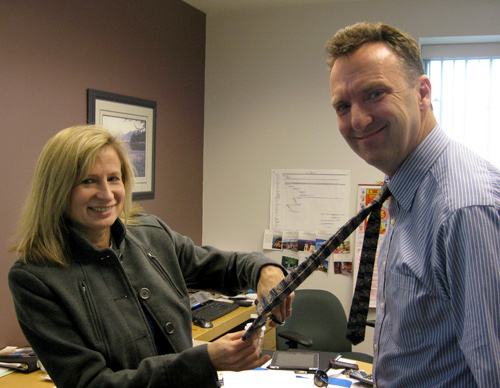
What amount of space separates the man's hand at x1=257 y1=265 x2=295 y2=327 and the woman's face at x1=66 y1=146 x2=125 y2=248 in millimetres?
530

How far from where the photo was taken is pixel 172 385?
133 centimetres

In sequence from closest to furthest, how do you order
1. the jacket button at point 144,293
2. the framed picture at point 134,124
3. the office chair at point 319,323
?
1. the jacket button at point 144,293
2. the framed picture at point 134,124
3. the office chair at point 319,323

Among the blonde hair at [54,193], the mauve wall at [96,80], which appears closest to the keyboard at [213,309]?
the mauve wall at [96,80]

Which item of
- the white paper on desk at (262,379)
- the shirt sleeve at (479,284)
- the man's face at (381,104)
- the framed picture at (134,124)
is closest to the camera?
the shirt sleeve at (479,284)

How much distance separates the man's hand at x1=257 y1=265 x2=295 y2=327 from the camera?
1.45 m

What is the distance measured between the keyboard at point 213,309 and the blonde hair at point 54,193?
1757 mm

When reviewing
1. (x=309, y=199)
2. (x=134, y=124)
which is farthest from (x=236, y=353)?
(x=309, y=199)

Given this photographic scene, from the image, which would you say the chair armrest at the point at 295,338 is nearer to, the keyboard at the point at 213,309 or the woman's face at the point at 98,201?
the keyboard at the point at 213,309

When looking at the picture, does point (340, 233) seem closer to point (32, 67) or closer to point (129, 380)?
point (129, 380)

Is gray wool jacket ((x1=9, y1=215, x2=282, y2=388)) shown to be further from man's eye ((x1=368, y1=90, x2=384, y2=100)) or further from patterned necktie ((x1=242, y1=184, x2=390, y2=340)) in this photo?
man's eye ((x1=368, y1=90, x2=384, y2=100))

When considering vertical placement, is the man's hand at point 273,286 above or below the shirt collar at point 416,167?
below

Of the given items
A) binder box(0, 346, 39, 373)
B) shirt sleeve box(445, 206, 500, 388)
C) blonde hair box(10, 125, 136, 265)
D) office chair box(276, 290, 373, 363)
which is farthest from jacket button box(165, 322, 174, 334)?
office chair box(276, 290, 373, 363)

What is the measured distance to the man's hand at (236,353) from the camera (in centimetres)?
128

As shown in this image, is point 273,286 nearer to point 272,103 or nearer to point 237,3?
point 272,103
